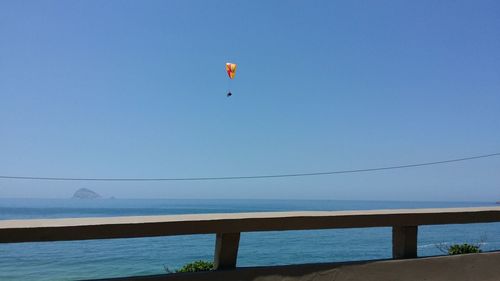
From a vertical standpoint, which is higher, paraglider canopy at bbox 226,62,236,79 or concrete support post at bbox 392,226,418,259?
paraglider canopy at bbox 226,62,236,79

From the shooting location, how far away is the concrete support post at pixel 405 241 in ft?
11.0

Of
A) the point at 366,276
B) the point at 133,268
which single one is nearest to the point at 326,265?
the point at 366,276

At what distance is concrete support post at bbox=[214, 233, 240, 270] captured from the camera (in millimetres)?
2832

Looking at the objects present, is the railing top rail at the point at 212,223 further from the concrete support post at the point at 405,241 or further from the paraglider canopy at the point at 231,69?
the paraglider canopy at the point at 231,69

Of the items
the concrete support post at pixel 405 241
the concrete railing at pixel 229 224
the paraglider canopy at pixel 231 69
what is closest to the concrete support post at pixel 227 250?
the concrete railing at pixel 229 224

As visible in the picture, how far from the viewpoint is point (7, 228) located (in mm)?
2264

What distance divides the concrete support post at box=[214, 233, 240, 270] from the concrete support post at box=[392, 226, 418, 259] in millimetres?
1227

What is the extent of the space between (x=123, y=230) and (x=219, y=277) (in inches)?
25.2

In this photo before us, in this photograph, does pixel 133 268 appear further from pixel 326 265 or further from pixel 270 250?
pixel 326 265

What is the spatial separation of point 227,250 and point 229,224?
0.68 ft

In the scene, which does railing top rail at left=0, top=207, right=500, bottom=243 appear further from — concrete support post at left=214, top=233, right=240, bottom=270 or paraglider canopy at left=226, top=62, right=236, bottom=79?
paraglider canopy at left=226, top=62, right=236, bottom=79

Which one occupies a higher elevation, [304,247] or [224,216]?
[224,216]

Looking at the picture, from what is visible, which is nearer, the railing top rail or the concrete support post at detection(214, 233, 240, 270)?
the railing top rail

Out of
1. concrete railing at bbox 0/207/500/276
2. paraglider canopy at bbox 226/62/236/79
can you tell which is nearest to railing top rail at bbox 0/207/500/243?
concrete railing at bbox 0/207/500/276
